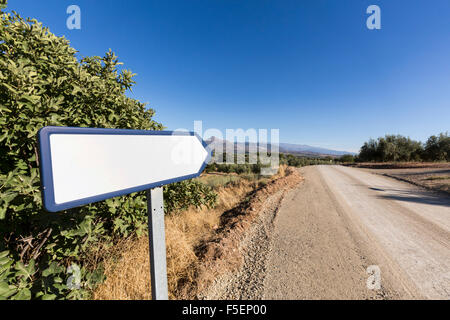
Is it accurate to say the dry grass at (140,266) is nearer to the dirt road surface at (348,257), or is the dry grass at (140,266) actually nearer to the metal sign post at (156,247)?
the dirt road surface at (348,257)

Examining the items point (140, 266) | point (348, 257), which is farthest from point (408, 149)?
point (140, 266)

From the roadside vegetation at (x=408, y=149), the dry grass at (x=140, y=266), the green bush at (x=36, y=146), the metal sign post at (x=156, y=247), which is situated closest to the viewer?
A: the metal sign post at (x=156, y=247)

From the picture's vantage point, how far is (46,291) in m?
1.44

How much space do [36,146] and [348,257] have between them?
4.19m

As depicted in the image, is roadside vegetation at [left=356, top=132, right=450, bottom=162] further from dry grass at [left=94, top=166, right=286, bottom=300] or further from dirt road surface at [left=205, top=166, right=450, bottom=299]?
dry grass at [left=94, top=166, right=286, bottom=300]

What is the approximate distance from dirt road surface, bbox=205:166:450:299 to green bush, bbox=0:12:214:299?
1.56m

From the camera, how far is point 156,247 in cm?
113

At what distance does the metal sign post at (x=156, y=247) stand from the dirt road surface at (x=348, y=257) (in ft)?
3.37

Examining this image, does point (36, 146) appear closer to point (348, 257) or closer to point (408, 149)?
point (348, 257)

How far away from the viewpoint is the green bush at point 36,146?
55.9 inches

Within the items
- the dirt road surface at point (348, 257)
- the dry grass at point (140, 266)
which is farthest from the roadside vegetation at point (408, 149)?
the dry grass at point (140, 266)

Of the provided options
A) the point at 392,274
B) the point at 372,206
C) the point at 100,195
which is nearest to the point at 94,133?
the point at 100,195

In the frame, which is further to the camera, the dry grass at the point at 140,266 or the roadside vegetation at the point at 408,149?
the roadside vegetation at the point at 408,149
